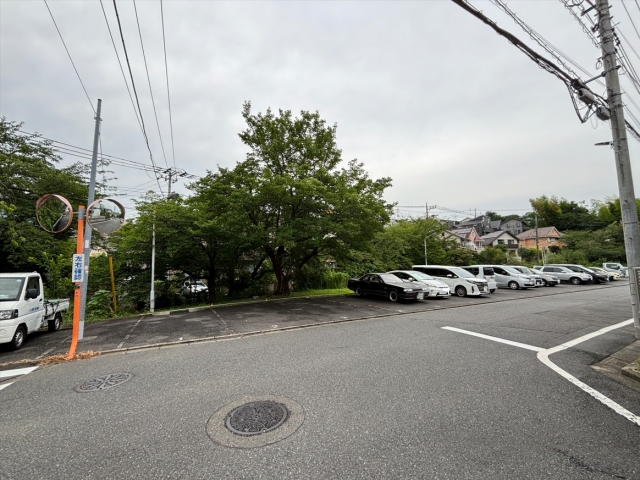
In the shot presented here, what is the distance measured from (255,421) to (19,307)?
265 inches

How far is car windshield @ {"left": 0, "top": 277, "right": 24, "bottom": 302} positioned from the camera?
6.15m

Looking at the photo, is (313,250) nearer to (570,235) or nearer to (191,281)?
(191,281)

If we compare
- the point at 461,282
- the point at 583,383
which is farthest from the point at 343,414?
the point at 461,282

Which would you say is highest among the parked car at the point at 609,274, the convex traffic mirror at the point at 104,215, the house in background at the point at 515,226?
the house in background at the point at 515,226

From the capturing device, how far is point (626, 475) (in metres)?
2.17

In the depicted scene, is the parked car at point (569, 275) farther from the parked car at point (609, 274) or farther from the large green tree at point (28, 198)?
the large green tree at point (28, 198)

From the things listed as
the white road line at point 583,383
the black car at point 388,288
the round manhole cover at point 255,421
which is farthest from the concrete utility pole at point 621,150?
the black car at point 388,288

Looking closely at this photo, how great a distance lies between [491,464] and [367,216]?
1078 cm

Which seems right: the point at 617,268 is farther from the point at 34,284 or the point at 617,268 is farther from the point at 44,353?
the point at 34,284

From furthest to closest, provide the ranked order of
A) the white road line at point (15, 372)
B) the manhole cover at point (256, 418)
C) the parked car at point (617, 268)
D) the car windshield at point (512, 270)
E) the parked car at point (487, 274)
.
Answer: the parked car at point (617, 268)
the car windshield at point (512, 270)
the parked car at point (487, 274)
the white road line at point (15, 372)
the manhole cover at point (256, 418)

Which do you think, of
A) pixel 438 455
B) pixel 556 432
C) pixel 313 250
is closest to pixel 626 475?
pixel 556 432

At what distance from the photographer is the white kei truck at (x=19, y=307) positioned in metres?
5.87

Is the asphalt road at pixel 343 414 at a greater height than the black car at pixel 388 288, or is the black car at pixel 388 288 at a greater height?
the black car at pixel 388 288

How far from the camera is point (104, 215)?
656 cm
